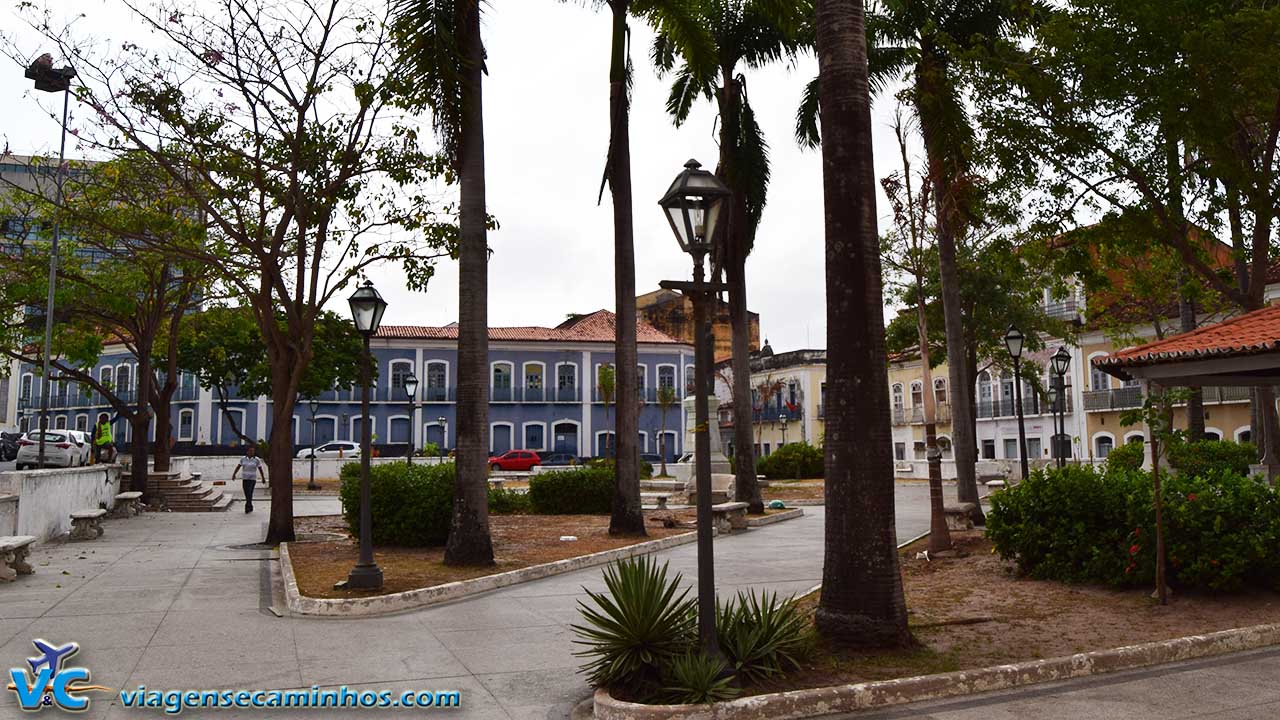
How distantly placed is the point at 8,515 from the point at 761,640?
41.1 feet

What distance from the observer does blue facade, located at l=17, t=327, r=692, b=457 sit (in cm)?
5453

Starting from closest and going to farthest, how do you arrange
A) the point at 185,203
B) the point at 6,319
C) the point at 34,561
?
the point at 34,561, the point at 185,203, the point at 6,319

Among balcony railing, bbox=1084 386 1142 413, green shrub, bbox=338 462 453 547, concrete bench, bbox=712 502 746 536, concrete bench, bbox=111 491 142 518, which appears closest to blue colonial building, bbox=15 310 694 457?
balcony railing, bbox=1084 386 1142 413

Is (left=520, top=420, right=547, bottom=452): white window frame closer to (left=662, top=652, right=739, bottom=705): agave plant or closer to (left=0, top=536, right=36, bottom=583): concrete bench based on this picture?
(left=0, top=536, right=36, bottom=583): concrete bench

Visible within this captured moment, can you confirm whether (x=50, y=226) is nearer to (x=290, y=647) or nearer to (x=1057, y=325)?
(x=290, y=647)

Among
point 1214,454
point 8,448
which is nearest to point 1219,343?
point 1214,454

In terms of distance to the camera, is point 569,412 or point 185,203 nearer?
point 185,203

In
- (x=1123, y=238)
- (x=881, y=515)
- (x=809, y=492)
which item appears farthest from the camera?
(x=809, y=492)

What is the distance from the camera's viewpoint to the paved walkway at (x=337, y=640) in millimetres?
6012

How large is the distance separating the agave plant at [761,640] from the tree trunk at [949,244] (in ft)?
30.6

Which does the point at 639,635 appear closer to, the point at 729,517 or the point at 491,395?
the point at 729,517

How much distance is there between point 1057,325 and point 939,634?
26.2 m

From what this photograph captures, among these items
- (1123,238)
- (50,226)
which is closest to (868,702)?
(1123,238)

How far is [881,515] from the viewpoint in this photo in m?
6.83
